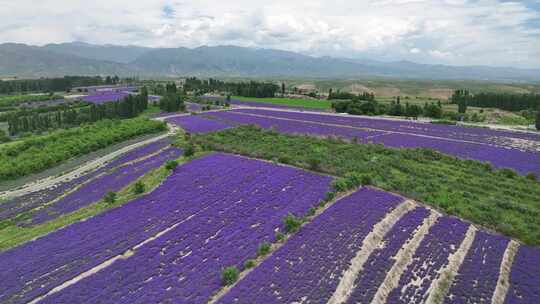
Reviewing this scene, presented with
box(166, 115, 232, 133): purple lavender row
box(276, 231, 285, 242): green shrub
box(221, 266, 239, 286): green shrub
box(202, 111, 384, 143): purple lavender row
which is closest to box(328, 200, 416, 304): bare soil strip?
box(276, 231, 285, 242): green shrub

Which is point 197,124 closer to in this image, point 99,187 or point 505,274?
point 99,187

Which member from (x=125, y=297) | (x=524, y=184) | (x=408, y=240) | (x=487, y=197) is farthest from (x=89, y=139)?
(x=524, y=184)

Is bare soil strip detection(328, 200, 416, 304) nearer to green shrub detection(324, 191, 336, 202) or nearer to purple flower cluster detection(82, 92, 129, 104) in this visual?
green shrub detection(324, 191, 336, 202)

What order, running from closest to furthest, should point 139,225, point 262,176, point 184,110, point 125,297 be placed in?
1. point 125,297
2. point 139,225
3. point 262,176
4. point 184,110

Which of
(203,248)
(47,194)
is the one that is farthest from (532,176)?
(47,194)

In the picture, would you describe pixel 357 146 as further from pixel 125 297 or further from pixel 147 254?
pixel 125 297

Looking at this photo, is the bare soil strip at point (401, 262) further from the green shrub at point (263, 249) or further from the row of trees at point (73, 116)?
the row of trees at point (73, 116)

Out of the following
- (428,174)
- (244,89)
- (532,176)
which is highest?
(244,89)
